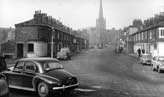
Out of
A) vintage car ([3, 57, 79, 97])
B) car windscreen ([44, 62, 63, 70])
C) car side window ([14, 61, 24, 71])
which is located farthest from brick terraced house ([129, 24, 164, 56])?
car side window ([14, 61, 24, 71])

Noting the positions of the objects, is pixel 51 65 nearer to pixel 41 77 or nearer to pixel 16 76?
pixel 41 77

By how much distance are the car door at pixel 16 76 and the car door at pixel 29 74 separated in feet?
0.92

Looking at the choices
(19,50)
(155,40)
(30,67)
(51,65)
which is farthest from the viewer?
(19,50)

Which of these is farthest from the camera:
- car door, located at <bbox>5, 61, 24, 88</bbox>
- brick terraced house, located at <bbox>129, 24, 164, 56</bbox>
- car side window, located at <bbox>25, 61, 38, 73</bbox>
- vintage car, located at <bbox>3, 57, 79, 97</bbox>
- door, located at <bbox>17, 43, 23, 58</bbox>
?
door, located at <bbox>17, 43, 23, 58</bbox>

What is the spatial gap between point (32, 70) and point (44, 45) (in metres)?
32.3

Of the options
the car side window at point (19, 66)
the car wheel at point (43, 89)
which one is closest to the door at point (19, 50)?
the car side window at point (19, 66)

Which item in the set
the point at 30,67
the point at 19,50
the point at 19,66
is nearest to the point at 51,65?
the point at 30,67

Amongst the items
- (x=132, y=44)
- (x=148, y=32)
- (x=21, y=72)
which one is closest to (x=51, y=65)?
(x=21, y=72)

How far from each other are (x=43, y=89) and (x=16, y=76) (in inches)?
74.7

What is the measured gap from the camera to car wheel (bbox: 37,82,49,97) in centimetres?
874

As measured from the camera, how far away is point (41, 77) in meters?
8.91

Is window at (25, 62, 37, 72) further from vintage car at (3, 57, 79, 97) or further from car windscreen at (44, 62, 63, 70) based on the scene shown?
car windscreen at (44, 62, 63, 70)

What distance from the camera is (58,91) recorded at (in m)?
8.66

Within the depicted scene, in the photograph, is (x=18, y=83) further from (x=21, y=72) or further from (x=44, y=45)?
(x=44, y=45)
